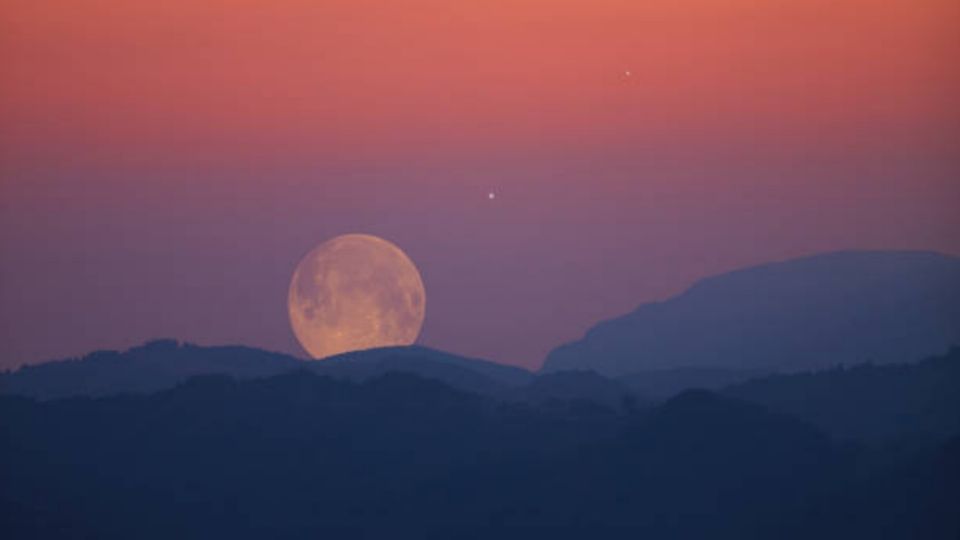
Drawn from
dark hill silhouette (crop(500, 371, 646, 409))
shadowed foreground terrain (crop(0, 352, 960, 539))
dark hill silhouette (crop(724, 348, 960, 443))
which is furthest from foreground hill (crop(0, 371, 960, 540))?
dark hill silhouette (crop(724, 348, 960, 443))

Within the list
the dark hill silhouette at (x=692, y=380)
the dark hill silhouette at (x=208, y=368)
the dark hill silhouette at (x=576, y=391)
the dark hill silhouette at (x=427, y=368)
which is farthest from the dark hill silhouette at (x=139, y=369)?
the dark hill silhouette at (x=692, y=380)

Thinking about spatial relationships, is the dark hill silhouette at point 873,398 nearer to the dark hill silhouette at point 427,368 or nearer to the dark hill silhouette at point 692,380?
the dark hill silhouette at point 692,380

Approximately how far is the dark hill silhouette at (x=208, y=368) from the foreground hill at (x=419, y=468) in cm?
46

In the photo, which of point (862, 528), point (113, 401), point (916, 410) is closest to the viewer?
point (916, 410)

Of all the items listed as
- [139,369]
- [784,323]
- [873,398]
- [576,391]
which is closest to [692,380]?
[576,391]

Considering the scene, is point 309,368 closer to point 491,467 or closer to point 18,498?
point 491,467

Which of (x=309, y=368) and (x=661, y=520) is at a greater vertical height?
(x=309, y=368)

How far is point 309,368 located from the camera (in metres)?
28.4

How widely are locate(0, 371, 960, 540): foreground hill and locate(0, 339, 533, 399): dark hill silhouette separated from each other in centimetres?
46

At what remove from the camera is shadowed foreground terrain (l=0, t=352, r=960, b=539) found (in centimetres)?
A: 2586

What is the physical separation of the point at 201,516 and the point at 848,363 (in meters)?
15.1

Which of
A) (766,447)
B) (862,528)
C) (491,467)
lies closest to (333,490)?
(491,467)

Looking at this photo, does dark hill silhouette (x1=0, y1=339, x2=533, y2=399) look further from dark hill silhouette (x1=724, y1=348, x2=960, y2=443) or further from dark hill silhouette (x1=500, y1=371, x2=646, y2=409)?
dark hill silhouette (x1=724, y1=348, x2=960, y2=443)

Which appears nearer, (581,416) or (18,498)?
(18,498)
